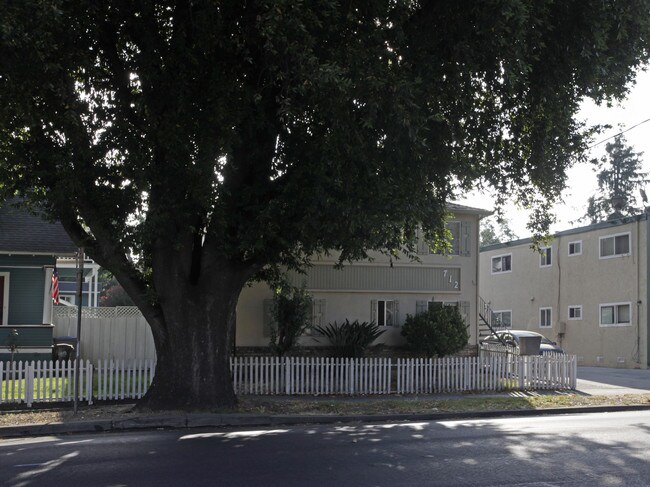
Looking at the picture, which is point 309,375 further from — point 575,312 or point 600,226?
point 575,312

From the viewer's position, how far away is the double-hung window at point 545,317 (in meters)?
35.6

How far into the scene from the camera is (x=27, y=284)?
808 inches

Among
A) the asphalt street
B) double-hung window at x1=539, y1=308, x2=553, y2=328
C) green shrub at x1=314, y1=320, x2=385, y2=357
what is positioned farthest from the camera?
double-hung window at x1=539, y1=308, x2=553, y2=328

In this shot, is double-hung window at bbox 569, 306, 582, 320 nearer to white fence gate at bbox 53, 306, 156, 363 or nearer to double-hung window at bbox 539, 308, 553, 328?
double-hung window at bbox 539, 308, 553, 328

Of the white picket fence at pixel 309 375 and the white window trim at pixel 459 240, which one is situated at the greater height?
the white window trim at pixel 459 240

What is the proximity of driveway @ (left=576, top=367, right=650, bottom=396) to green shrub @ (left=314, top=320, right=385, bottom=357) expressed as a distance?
5.82 m

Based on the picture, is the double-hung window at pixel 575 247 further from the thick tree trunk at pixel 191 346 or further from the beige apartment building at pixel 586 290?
the thick tree trunk at pixel 191 346

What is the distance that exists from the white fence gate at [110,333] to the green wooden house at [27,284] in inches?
91.2

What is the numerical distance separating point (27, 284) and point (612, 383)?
1662cm

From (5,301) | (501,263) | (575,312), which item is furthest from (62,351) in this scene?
(501,263)

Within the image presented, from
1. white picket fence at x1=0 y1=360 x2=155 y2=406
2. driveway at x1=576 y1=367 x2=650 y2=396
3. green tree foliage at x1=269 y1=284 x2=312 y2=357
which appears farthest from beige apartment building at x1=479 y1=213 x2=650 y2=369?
white picket fence at x1=0 y1=360 x2=155 y2=406

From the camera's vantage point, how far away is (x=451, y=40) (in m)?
12.1

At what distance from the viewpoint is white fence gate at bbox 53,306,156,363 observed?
2292 centimetres

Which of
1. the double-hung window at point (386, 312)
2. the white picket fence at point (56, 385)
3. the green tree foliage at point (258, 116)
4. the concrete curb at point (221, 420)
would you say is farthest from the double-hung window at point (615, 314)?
the white picket fence at point (56, 385)
